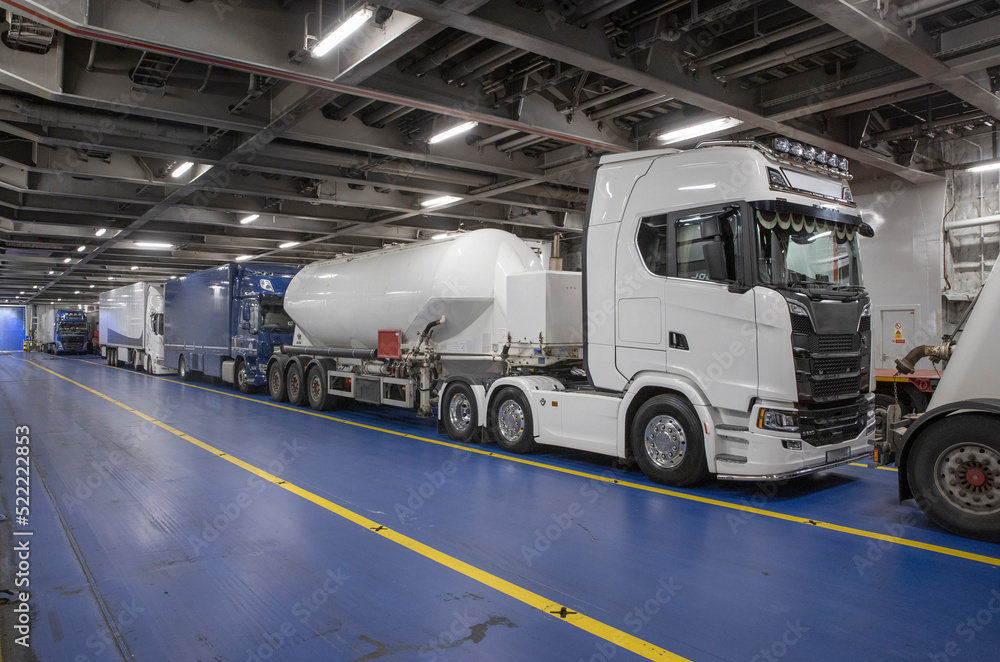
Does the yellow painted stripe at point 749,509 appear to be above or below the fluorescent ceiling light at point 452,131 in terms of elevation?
below

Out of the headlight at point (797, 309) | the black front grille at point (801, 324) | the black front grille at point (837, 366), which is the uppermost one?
the headlight at point (797, 309)

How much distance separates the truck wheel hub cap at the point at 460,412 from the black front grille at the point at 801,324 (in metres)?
5.25

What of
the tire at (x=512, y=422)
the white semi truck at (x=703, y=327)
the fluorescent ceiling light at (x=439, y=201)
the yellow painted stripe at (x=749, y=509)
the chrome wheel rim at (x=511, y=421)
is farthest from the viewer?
the fluorescent ceiling light at (x=439, y=201)

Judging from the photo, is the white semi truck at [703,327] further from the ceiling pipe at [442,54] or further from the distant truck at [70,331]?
the distant truck at [70,331]

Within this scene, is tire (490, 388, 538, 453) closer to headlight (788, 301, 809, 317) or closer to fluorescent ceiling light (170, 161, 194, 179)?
headlight (788, 301, 809, 317)

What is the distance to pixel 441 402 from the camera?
1071cm

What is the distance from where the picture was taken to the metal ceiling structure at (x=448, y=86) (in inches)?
293

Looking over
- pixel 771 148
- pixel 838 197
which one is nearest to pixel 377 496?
pixel 771 148

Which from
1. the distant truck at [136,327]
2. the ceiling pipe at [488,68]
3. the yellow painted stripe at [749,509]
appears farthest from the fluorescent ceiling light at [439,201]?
the distant truck at [136,327]

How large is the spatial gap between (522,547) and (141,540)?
10.6ft

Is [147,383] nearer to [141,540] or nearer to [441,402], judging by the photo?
[441,402]

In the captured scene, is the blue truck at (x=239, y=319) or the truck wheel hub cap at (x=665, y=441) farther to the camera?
the blue truck at (x=239, y=319)

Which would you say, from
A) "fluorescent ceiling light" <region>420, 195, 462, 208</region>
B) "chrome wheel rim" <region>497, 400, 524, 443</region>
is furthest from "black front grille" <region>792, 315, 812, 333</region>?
"fluorescent ceiling light" <region>420, 195, 462, 208</region>

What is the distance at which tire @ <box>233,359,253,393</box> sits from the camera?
61.0 ft
